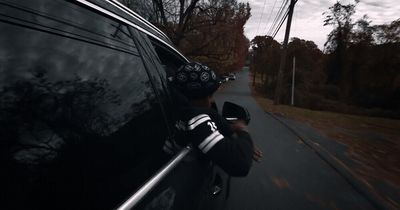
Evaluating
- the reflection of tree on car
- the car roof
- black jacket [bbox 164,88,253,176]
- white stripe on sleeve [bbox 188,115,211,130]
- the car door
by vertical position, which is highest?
the car roof

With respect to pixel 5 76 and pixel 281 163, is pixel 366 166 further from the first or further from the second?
pixel 5 76

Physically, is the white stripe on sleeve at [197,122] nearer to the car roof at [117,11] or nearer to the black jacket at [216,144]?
the black jacket at [216,144]

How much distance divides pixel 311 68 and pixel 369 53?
6158mm

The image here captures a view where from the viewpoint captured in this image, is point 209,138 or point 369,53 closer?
point 209,138

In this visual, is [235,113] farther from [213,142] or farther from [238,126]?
[213,142]

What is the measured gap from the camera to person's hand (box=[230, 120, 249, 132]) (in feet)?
5.46

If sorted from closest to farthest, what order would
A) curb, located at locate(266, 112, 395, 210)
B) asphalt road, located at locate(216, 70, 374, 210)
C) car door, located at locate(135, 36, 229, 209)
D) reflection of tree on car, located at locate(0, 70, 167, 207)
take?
reflection of tree on car, located at locate(0, 70, 167, 207), car door, located at locate(135, 36, 229, 209), asphalt road, located at locate(216, 70, 374, 210), curb, located at locate(266, 112, 395, 210)

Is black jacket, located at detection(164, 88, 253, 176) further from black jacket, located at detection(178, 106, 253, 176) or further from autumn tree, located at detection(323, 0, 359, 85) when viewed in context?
autumn tree, located at detection(323, 0, 359, 85)

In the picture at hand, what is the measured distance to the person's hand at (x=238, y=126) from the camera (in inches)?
65.5

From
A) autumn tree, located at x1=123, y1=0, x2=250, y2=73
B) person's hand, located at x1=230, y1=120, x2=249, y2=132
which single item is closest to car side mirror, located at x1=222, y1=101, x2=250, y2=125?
person's hand, located at x1=230, y1=120, x2=249, y2=132

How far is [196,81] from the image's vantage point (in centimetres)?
159

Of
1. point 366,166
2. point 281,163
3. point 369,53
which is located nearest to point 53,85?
point 281,163

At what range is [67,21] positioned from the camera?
0.82 meters

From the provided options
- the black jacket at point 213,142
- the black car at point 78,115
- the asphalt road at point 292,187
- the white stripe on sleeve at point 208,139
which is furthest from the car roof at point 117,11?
the asphalt road at point 292,187
